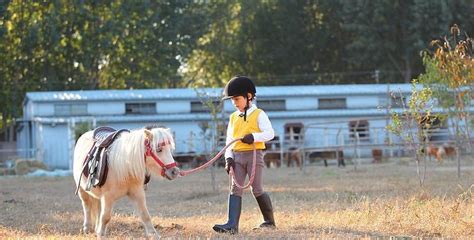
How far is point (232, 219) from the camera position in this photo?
928cm

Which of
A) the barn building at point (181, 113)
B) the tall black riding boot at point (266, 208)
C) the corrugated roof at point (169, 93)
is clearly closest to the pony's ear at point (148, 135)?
the tall black riding boot at point (266, 208)

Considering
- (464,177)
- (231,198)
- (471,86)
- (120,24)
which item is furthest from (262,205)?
(120,24)

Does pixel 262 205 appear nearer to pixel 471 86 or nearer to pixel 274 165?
pixel 471 86

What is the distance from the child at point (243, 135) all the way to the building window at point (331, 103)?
3311cm

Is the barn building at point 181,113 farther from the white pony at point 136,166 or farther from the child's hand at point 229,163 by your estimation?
the white pony at point 136,166

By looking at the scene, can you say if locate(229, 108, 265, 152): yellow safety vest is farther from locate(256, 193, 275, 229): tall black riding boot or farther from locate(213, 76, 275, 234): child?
locate(256, 193, 275, 229): tall black riding boot

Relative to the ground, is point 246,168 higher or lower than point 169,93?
lower

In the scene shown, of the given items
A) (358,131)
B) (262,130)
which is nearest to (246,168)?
(262,130)

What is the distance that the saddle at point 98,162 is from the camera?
8.99 m

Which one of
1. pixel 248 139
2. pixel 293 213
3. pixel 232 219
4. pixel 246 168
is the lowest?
pixel 293 213

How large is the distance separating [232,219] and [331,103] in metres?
33.8

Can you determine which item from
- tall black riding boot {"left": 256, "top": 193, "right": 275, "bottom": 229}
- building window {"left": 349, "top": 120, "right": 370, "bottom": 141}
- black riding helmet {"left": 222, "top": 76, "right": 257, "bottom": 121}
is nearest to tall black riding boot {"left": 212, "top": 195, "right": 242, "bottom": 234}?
tall black riding boot {"left": 256, "top": 193, "right": 275, "bottom": 229}

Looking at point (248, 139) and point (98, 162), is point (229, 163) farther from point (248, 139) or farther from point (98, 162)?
point (98, 162)

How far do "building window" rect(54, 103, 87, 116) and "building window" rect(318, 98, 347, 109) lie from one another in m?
11.8
